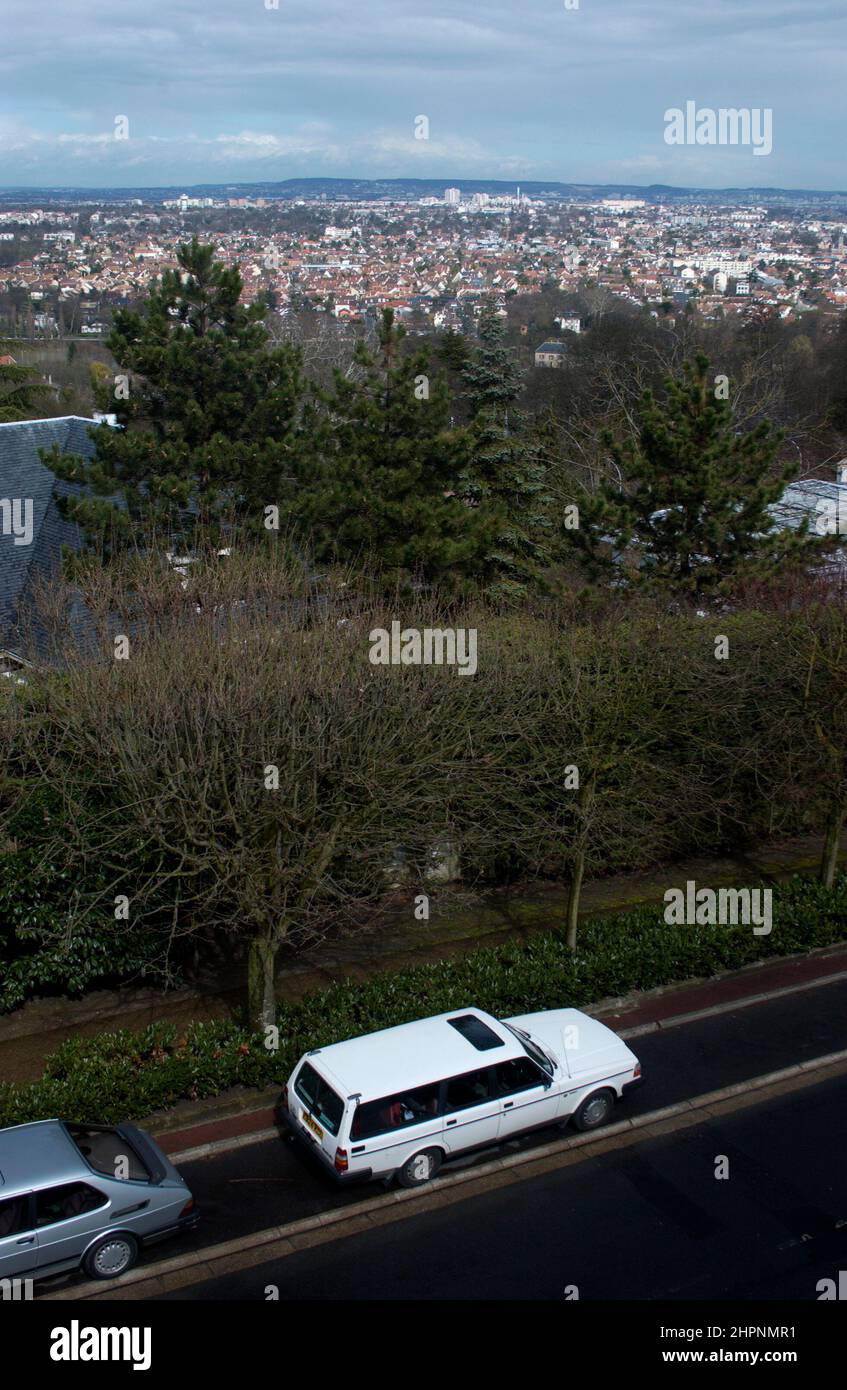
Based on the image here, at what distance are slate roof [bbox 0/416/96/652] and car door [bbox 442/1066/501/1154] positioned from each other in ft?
48.8

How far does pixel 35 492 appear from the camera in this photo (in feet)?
84.7

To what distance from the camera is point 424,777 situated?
591 inches

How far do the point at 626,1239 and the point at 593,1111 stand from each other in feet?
6.34

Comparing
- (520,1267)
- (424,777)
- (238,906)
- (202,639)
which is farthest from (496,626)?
(520,1267)

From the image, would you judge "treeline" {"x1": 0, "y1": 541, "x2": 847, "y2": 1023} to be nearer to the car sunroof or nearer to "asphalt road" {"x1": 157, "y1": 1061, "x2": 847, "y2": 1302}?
the car sunroof

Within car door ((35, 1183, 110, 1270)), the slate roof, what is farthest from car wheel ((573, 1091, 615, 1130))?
the slate roof

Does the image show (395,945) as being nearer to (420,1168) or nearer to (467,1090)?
(467,1090)

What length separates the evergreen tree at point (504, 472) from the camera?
963 inches

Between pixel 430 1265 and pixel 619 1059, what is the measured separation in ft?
11.0

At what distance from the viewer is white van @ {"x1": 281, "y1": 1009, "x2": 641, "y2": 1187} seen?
36.5 feet

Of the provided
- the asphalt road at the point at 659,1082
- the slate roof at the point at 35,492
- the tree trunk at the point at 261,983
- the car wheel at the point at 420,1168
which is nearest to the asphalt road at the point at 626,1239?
the car wheel at the point at 420,1168

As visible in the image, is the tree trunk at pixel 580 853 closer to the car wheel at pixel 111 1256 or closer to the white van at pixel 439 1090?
the white van at pixel 439 1090

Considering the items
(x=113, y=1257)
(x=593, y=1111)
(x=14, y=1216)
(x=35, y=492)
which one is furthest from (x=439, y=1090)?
(x=35, y=492)

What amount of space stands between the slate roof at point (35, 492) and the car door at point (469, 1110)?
48.8 ft
